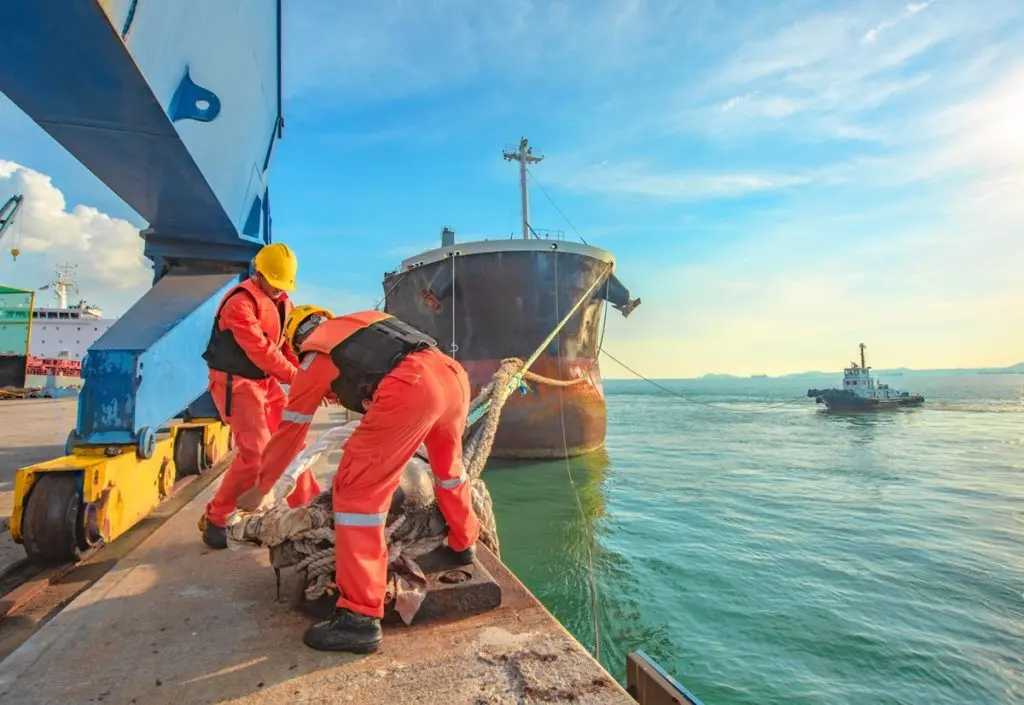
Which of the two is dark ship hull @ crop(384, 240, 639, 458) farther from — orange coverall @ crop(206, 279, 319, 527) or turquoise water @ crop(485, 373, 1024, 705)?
orange coverall @ crop(206, 279, 319, 527)

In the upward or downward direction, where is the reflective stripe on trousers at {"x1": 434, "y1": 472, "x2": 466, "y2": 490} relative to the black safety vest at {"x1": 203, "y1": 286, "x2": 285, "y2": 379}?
downward

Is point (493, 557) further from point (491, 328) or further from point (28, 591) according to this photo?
point (491, 328)

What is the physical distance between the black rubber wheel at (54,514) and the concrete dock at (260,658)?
18.7 inches

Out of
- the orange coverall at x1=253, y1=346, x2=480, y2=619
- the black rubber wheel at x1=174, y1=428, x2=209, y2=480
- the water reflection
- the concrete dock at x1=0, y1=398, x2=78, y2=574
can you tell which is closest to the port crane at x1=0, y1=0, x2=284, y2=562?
the concrete dock at x1=0, y1=398, x2=78, y2=574

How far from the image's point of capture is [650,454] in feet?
47.3

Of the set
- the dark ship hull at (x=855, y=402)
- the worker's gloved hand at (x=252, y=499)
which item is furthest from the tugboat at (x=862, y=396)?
the worker's gloved hand at (x=252, y=499)

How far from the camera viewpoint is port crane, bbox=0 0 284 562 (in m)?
1.75

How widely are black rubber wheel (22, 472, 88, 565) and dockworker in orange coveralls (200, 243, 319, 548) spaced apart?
59cm

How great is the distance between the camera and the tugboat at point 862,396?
31984 millimetres

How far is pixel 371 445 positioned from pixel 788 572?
5.15 m

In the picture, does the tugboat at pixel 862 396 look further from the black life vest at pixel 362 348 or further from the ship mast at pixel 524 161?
the black life vest at pixel 362 348

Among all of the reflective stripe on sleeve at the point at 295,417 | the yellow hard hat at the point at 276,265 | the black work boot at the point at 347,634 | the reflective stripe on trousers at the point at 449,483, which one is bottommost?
the black work boot at the point at 347,634

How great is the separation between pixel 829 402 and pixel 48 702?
126 feet

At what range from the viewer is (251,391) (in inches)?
123
